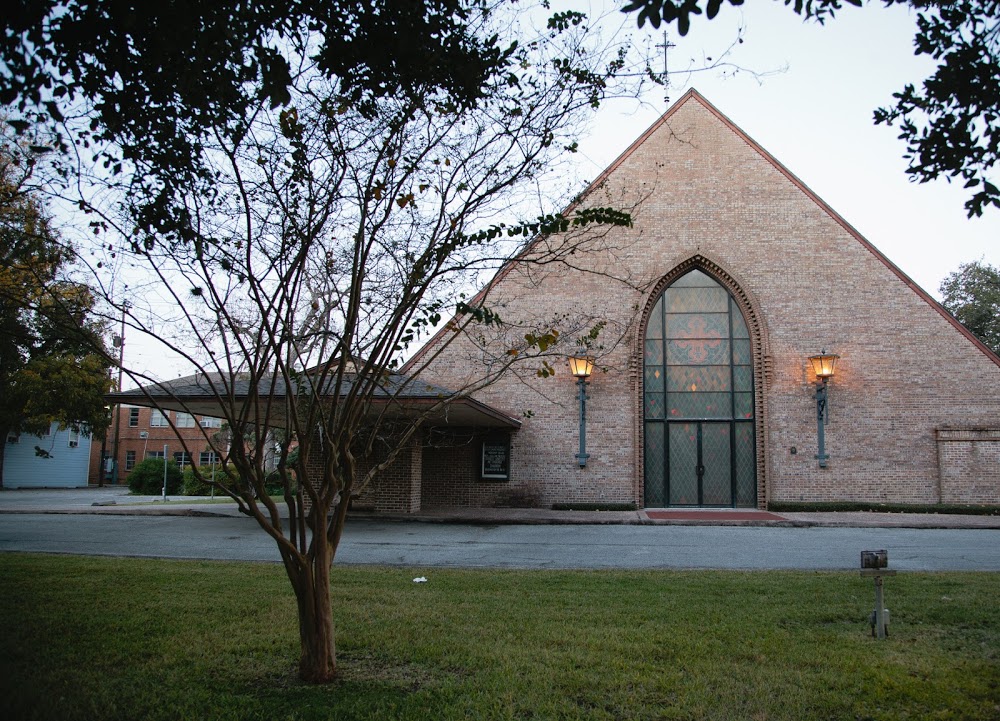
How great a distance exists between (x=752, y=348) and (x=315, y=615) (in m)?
17.8

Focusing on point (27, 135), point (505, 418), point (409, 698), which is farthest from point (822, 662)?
point (505, 418)

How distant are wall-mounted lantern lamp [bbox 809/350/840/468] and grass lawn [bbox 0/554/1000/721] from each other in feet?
35.8

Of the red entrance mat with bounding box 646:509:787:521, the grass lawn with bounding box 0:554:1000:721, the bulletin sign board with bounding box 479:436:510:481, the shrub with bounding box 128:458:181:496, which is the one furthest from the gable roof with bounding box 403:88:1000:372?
the shrub with bounding box 128:458:181:496

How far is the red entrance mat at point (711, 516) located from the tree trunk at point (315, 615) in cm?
1295

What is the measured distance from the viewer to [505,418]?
18562mm

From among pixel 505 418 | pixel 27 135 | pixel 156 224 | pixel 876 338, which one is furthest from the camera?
pixel 876 338

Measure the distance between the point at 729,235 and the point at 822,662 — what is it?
55.4ft

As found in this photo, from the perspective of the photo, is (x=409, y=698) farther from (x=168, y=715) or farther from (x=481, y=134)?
(x=481, y=134)

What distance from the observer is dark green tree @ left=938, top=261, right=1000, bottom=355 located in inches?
1565

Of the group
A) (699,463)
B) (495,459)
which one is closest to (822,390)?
(699,463)

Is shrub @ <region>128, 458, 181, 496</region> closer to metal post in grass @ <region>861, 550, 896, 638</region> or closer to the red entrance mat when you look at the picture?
the red entrance mat

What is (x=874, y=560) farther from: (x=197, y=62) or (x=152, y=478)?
(x=152, y=478)

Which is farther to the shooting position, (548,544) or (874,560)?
(548,544)

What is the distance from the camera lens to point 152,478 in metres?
32.1
